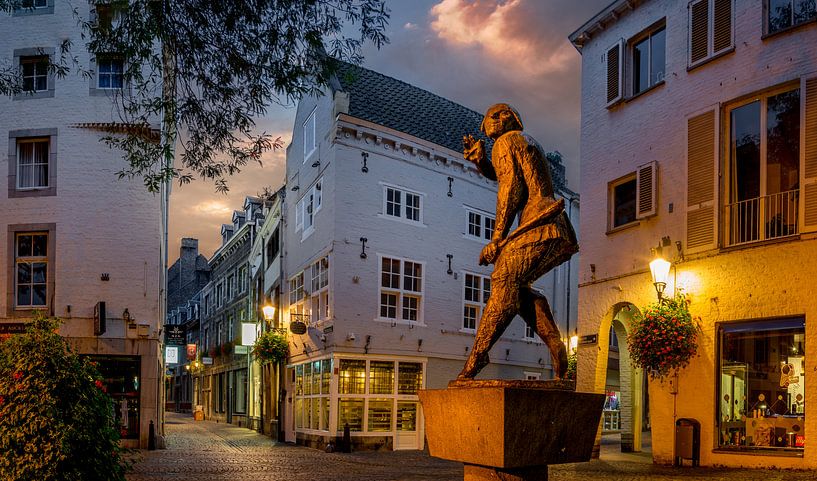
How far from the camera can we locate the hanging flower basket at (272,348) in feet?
89.9

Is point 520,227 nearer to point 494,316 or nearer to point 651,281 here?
point 494,316

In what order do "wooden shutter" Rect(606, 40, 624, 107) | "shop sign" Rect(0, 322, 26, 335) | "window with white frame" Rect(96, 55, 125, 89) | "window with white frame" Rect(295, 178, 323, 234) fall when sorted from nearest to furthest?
"wooden shutter" Rect(606, 40, 624, 107), "shop sign" Rect(0, 322, 26, 335), "window with white frame" Rect(96, 55, 125, 89), "window with white frame" Rect(295, 178, 323, 234)

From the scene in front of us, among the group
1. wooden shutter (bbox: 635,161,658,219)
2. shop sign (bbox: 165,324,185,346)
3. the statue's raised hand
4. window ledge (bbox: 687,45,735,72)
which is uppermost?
window ledge (bbox: 687,45,735,72)

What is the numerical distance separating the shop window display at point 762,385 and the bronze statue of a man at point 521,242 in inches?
317

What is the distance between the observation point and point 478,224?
26.7m

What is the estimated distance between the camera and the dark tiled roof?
24.4 meters

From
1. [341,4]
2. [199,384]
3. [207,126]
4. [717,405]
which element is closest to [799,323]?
[717,405]

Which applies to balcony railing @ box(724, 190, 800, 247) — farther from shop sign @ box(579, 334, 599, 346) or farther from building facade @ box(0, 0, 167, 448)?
building facade @ box(0, 0, 167, 448)

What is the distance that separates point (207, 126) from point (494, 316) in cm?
539

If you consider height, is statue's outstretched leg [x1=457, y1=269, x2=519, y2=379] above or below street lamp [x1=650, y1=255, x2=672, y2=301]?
below

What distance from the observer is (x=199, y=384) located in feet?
183

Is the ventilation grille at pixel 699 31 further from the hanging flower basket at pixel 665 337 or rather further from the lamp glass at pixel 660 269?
the hanging flower basket at pixel 665 337

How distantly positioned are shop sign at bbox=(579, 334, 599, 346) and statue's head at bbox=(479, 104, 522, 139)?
11.1m

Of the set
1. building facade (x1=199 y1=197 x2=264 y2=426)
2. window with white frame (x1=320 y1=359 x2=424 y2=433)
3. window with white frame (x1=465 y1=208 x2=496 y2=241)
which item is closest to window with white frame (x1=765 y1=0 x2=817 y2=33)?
window with white frame (x1=320 y1=359 x2=424 y2=433)
